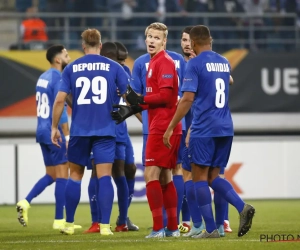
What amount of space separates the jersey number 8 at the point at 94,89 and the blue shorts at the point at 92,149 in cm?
36

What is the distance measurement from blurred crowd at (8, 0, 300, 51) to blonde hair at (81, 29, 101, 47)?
8179 millimetres

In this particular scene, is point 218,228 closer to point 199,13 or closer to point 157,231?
point 157,231

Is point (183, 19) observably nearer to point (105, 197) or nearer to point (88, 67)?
point (88, 67)

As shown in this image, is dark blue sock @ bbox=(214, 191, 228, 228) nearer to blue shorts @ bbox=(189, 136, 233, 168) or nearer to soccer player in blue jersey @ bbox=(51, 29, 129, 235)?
→ blue shorts @ bbox=(189, 136, 233, 168)

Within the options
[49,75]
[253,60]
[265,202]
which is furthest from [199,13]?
[49,75]

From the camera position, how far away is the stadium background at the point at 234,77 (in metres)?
15.4

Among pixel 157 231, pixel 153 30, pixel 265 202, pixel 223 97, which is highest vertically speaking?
pixel 153 30

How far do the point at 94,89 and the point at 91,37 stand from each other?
524mm

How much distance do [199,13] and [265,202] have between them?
4526 mm

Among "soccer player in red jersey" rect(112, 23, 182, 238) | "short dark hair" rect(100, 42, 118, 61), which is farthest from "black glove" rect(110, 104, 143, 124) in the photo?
"short dark hair" rect(100, 42, 118, 61)

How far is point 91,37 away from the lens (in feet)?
26.5

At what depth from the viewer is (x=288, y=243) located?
6.87 metres

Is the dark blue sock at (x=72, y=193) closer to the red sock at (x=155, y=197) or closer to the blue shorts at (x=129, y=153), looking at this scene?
the red sock at (x=155, y=197)

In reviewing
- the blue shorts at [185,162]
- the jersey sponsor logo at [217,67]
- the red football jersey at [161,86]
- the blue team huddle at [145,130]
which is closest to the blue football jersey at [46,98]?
the blue team huddle at [145,130]
